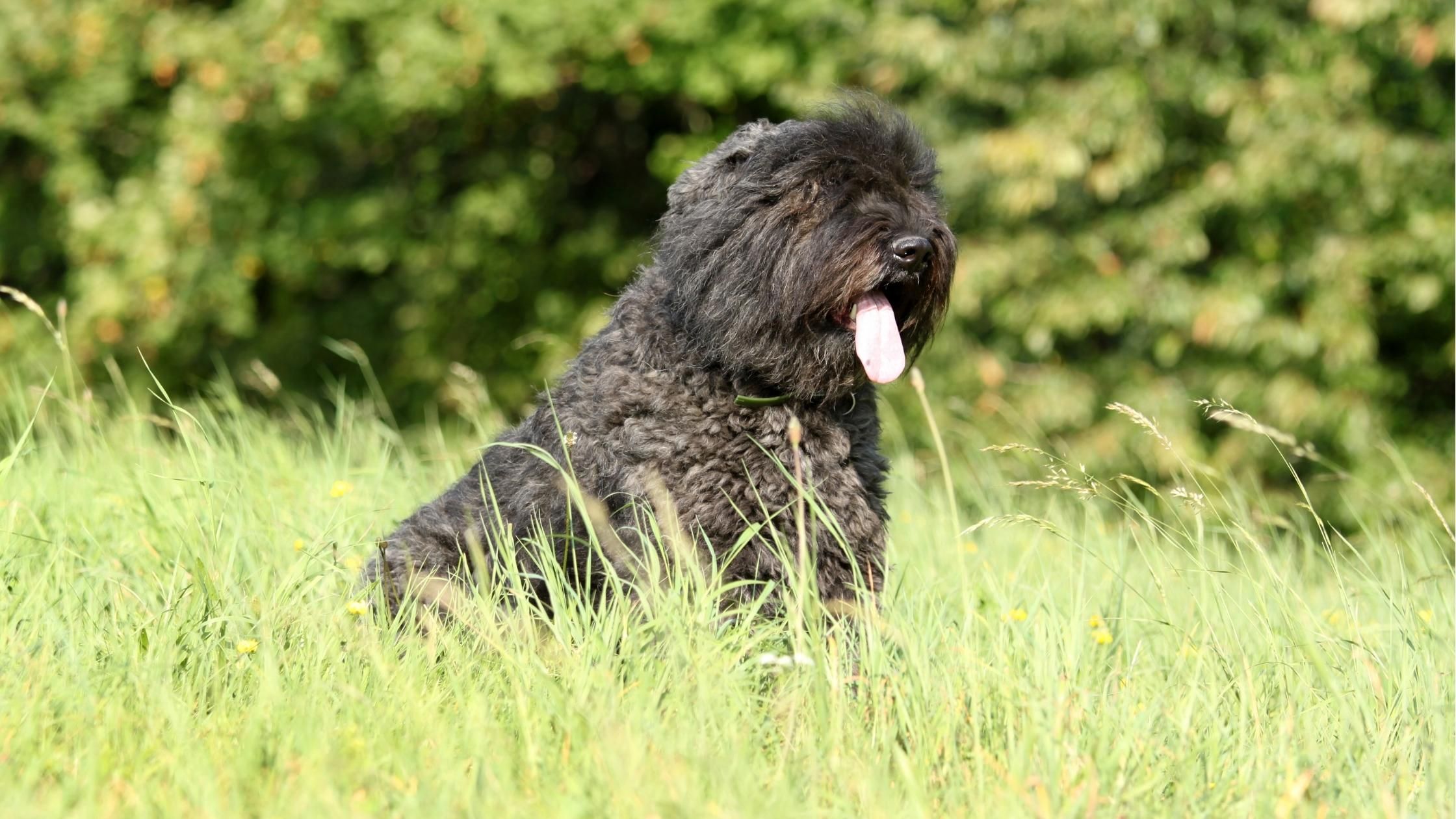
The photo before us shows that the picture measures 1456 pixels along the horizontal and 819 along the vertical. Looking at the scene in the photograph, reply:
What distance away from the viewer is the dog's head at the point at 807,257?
12.0ft

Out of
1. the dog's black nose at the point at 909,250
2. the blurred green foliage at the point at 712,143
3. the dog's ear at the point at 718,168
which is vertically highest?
the dog's ear at the point at 718,168

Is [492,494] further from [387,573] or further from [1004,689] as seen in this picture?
[1004,689]

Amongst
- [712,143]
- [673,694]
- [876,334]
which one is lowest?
[712,143]

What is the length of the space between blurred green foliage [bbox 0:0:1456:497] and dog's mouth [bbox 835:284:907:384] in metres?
4.09

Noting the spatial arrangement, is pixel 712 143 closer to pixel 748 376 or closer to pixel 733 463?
pixel 748 376

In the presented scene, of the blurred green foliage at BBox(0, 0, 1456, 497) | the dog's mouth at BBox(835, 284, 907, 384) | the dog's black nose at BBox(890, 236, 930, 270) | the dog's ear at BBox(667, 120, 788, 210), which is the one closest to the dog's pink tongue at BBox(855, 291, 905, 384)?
the dog's mouth at BBox(835, 284, 907, 384)

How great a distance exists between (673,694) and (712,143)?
9.58 meters

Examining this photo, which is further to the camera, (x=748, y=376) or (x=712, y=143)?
(x=712, y=143)

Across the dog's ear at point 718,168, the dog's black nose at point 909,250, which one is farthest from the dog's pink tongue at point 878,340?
the dog's ear at point 718,168

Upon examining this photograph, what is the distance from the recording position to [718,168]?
12.8 ft

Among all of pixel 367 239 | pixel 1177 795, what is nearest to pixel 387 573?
pixel 1177 795

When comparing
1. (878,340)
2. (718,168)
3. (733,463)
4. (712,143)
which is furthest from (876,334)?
(712,143)

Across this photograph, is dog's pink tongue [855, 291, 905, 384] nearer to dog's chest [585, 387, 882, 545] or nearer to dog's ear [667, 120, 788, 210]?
dog's chest [585, 387, 882, 545]

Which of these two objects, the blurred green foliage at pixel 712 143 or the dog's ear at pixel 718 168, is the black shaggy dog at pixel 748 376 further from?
the blurred green foliage at pixel 712 143
